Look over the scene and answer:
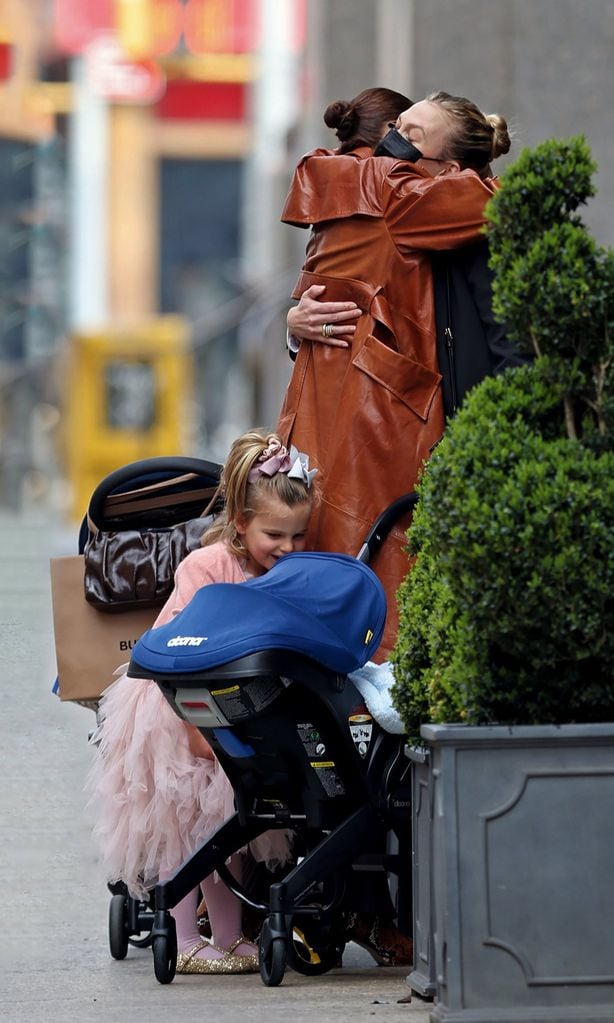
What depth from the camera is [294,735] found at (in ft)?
13.2

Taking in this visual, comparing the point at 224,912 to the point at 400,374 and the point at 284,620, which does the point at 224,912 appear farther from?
the point at 400,374

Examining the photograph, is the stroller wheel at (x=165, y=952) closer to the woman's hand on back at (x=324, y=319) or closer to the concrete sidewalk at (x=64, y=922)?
the concrete sidewalk at (x=64, y=922)

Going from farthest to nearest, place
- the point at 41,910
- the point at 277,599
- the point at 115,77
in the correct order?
the point at 115,77 → the point at 41,910 → the point at 277,599

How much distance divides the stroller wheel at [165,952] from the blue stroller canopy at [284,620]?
66 centimetres

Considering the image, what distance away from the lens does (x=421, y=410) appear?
4.44 m

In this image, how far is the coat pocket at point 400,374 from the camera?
4.42 m

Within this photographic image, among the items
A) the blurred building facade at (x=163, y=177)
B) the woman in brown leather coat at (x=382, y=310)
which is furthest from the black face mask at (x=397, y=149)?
the blurred building facade at (x=163, y=177)

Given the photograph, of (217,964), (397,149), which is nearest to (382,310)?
(397,149)

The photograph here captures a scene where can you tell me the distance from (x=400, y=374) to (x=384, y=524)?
345 mm

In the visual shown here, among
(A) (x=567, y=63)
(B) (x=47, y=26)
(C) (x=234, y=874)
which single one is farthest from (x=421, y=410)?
(B) (x=47, y=26)

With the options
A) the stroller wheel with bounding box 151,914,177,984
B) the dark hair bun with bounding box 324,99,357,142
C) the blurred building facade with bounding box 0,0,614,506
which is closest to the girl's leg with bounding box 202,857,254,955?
the stroller wheel with bounding box 151,914,177,984

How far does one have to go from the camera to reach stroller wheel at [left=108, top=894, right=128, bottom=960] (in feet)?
14.8

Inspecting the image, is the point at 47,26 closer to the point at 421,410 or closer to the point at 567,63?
the point at 567,63

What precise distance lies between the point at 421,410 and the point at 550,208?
3.20ft
